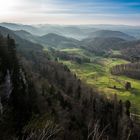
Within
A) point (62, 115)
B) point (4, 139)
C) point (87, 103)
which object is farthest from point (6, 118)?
point (87, 103)

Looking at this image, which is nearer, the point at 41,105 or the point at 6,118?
the point at 6,118

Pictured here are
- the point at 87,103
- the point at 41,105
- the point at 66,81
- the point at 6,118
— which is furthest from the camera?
the point at 66,81

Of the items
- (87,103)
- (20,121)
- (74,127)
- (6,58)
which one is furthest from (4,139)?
(87,103)

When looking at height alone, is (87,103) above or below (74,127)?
below

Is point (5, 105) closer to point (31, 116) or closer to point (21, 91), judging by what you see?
point (31, 116)

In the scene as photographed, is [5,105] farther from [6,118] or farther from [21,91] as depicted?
[21,91]

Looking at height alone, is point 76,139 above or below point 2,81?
below

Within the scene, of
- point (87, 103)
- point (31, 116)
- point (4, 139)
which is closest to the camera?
point (4, 139)

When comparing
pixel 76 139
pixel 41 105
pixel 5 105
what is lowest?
pixel 76 139

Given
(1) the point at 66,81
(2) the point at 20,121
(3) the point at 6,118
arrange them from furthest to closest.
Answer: (1) the point at 66,81 < (2) the point at 20,121 < (3) the point at 6,118
